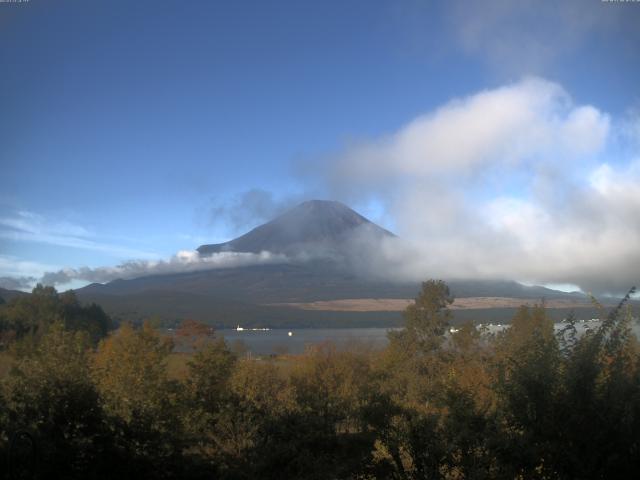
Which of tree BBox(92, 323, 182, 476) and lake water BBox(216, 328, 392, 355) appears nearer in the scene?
tree BBox(92, 323, 182, 476)

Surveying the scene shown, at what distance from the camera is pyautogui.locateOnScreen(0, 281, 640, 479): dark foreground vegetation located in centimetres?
798

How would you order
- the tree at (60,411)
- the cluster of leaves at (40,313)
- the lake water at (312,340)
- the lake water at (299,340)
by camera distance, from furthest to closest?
the cluster of leaves at (40,313) < the lake water at (299,340) < the lake water at (312,340) < the tree at (60,411)

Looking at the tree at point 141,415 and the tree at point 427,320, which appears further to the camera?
the tree at point 427,320

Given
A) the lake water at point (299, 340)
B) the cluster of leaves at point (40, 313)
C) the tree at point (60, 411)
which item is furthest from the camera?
the cluster of leaves at point (40, 313)

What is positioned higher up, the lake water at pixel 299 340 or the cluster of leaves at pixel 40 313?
the cluster of leaves at pixel 40 313

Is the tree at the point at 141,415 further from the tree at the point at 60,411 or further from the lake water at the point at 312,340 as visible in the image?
the lake water at the point at 312,340

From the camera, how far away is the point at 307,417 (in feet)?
53.7

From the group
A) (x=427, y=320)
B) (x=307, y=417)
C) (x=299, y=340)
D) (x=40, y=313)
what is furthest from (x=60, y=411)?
(x=299, y=340)

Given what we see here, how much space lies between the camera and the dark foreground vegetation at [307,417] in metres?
7.98

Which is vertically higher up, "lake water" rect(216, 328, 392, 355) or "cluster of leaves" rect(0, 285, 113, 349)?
"cluster of leaves" rect(0, 285, 113, 349)

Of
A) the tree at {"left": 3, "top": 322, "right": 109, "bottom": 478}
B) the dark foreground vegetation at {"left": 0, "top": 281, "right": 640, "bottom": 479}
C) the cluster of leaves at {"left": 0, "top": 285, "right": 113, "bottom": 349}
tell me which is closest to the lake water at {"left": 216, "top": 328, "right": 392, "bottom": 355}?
the dark foreground vegetation at {"left": 0, "top": 281, "right": 640, "bottom": 479}

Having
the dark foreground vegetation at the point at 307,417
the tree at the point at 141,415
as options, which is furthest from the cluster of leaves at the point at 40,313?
the tree at the point at 141,415

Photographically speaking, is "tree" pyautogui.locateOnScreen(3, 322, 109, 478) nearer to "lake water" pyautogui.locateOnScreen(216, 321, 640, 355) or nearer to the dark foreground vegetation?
the dark foreground vegetation

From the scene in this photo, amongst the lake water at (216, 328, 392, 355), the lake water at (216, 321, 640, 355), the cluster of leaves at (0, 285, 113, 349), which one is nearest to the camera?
the lake water at (216, 321, 640, 355)
